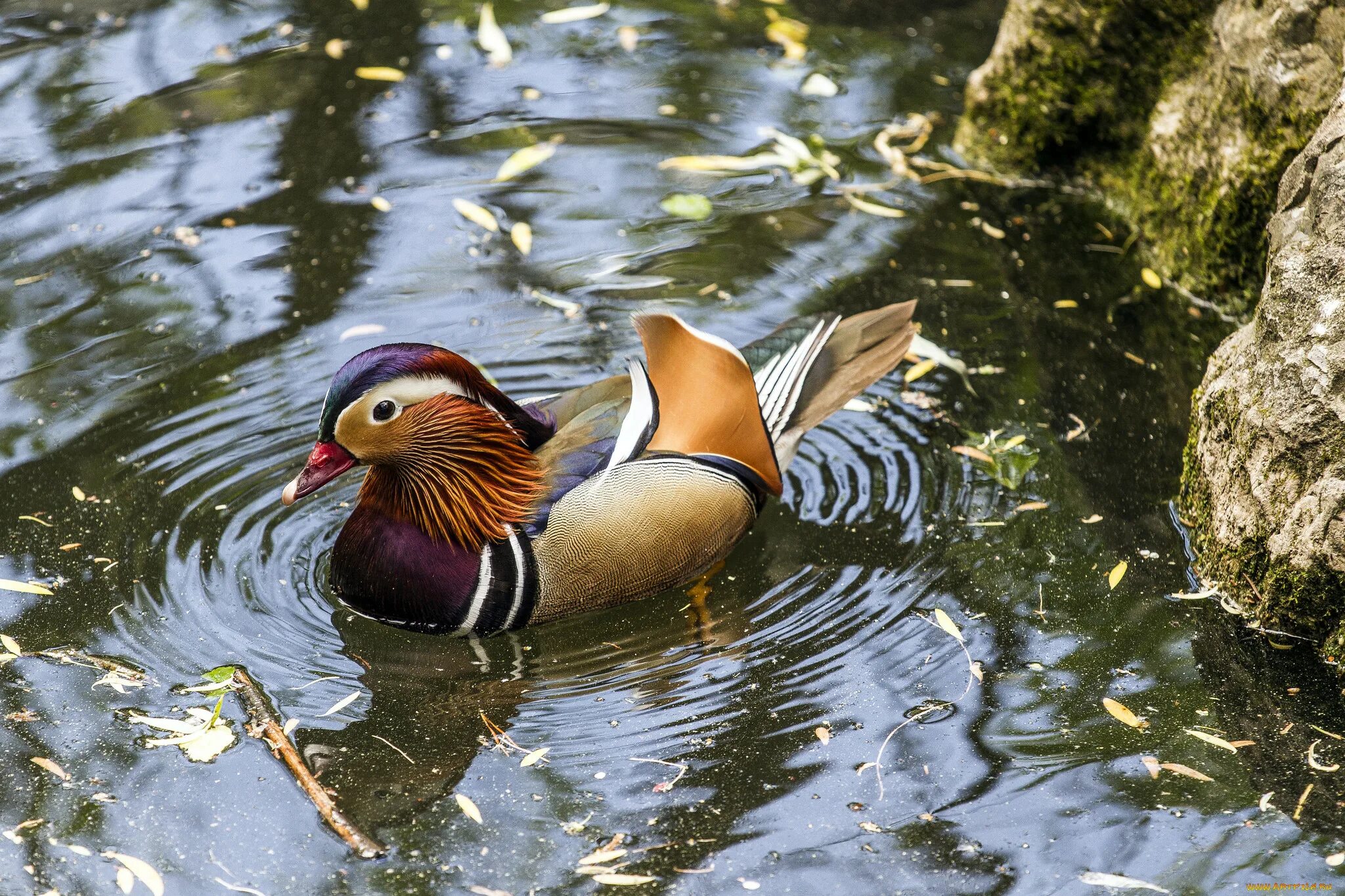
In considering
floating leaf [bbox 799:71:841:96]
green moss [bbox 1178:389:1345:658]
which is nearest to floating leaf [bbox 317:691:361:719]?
green moss [bbox 1178:389:1345:658]

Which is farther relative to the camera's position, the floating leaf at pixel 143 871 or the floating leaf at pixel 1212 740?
the floating leaf at pixel 1212 740

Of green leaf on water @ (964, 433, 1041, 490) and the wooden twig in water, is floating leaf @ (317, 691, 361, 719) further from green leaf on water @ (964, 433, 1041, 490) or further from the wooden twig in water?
green leaf on water @ (964, 433, 1041, 490)

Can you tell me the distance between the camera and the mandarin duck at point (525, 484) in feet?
14.4

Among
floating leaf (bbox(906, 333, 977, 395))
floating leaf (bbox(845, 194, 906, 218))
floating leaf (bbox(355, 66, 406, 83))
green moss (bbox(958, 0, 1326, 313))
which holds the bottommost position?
floating leaf (bbox(906, 333, 977, 395))

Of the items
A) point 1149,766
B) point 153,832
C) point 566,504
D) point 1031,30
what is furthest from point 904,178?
point 153,832

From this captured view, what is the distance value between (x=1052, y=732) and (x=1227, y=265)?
9.68 ft

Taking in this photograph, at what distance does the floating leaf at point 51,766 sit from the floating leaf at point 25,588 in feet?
2.67

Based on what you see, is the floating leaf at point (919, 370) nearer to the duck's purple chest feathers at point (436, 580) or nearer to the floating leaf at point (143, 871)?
the duck's purple chest feathers at point (436, 580)

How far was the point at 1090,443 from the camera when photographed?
17.4 feet

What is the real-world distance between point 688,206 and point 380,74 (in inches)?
87.4

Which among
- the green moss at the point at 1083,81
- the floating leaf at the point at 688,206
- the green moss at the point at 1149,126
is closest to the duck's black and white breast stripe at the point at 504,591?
the floating leaf at the point at 688,206

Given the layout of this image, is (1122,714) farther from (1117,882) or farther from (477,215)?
(477,215)

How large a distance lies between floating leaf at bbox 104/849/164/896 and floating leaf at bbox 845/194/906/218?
4650mm

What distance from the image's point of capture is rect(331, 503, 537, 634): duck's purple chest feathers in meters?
4.45
